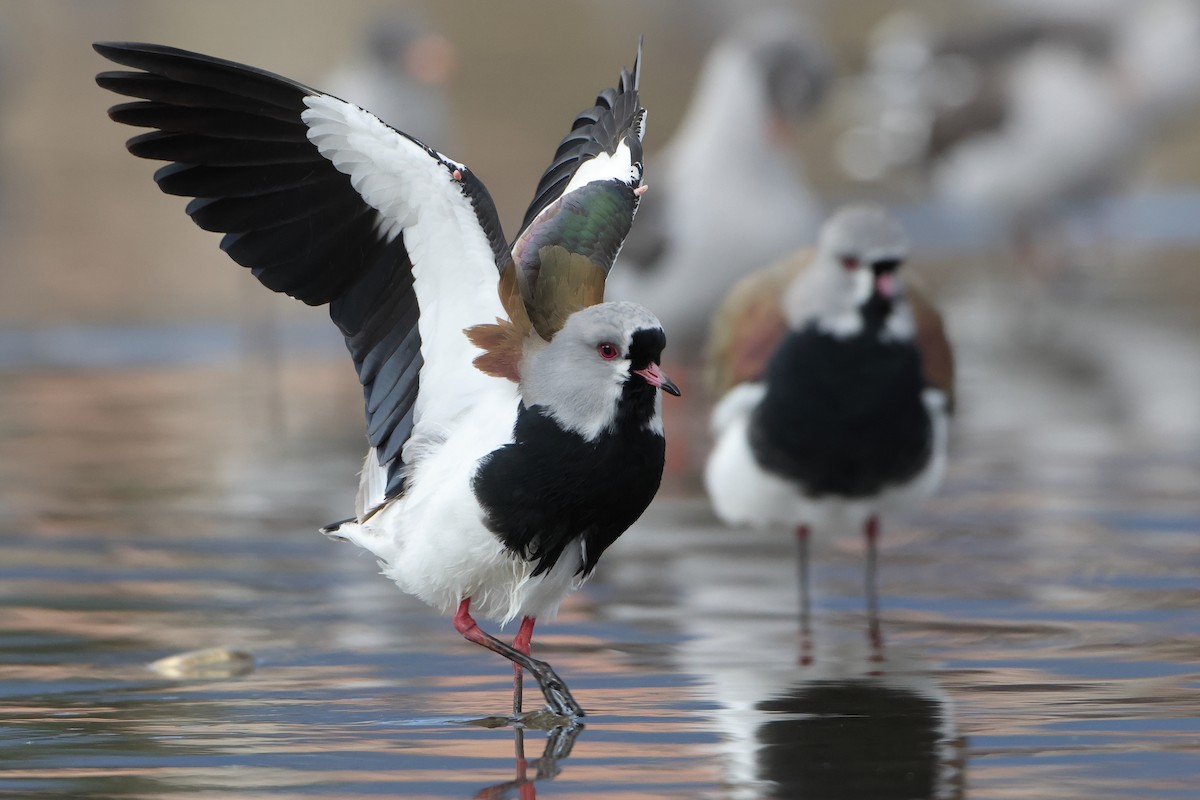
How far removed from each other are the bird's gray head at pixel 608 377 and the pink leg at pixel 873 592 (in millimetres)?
Answer: 1524

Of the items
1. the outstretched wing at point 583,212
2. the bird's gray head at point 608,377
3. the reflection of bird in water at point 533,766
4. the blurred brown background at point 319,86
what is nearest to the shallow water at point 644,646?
the reflection of bird in water at point 533,766

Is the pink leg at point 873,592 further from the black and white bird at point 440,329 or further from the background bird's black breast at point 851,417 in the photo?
the black and white bird at point 440,329

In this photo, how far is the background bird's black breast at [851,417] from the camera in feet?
23.2

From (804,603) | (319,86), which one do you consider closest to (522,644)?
(804,603)

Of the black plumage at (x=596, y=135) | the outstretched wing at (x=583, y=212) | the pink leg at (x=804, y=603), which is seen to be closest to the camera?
the outstretched wing at (x=583, y=212)

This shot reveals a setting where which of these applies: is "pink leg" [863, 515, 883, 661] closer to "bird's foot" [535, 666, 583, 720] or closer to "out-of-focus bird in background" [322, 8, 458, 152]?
"bird's foot" [535, 666, 583, 720]

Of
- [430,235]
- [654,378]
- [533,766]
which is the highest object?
[430,235]

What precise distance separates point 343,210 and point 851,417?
226cm

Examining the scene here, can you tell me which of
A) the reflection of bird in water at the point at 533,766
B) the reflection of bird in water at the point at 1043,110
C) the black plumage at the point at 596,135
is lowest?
the reflection of bird in water at the point at 533,766

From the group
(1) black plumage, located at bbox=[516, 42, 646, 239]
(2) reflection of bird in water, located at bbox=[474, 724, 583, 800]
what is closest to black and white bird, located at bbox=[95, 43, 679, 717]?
(2) reflection of bird in water, located at bbox=[474, 724, 583, 800]

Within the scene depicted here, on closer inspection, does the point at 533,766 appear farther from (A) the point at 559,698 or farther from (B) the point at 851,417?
(B) the point at 851,417

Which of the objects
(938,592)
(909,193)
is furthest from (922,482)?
(909,193)

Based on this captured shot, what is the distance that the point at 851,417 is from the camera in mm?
7086

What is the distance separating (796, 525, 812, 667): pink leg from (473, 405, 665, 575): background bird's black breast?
115 centimetres
